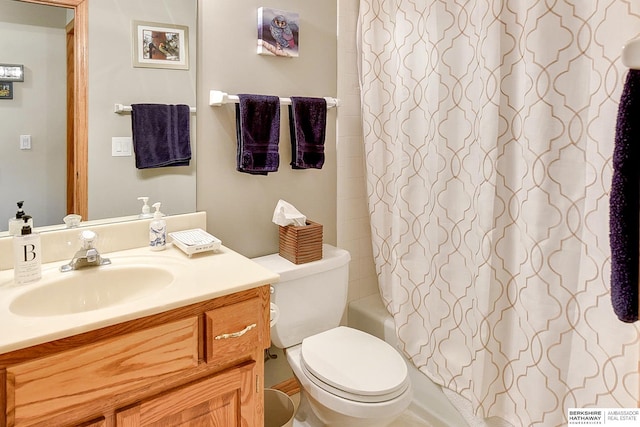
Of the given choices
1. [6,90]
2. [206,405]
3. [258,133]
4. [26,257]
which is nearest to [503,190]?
[258,133]

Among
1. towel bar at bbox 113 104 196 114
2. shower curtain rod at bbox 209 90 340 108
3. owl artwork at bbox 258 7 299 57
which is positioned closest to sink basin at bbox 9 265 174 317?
towel bar at bbox 113 104 196 114

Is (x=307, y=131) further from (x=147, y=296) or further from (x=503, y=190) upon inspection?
(x=147, y=296)

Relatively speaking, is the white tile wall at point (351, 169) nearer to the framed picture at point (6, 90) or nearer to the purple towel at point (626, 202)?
the framed picture at point (6, 90)

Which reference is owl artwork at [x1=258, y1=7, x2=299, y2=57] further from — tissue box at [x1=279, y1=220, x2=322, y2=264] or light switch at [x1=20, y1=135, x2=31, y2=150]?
light switch at [x1=20, y1=135, x2=31, y2=150]

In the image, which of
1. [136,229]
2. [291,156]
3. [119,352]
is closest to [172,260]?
[136,229]

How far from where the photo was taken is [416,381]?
1.95 m

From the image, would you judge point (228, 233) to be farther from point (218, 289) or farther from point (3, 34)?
point (3, 34)

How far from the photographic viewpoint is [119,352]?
3.28ft

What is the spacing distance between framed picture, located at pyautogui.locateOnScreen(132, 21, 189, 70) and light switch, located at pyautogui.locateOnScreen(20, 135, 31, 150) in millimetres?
417

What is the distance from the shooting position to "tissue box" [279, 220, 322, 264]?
69.2 inches

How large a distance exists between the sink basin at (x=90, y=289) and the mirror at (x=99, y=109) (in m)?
0.27

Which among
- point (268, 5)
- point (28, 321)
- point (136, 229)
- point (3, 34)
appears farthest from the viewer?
point (268, 5)

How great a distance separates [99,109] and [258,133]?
57cm

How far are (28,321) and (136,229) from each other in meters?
0.60
